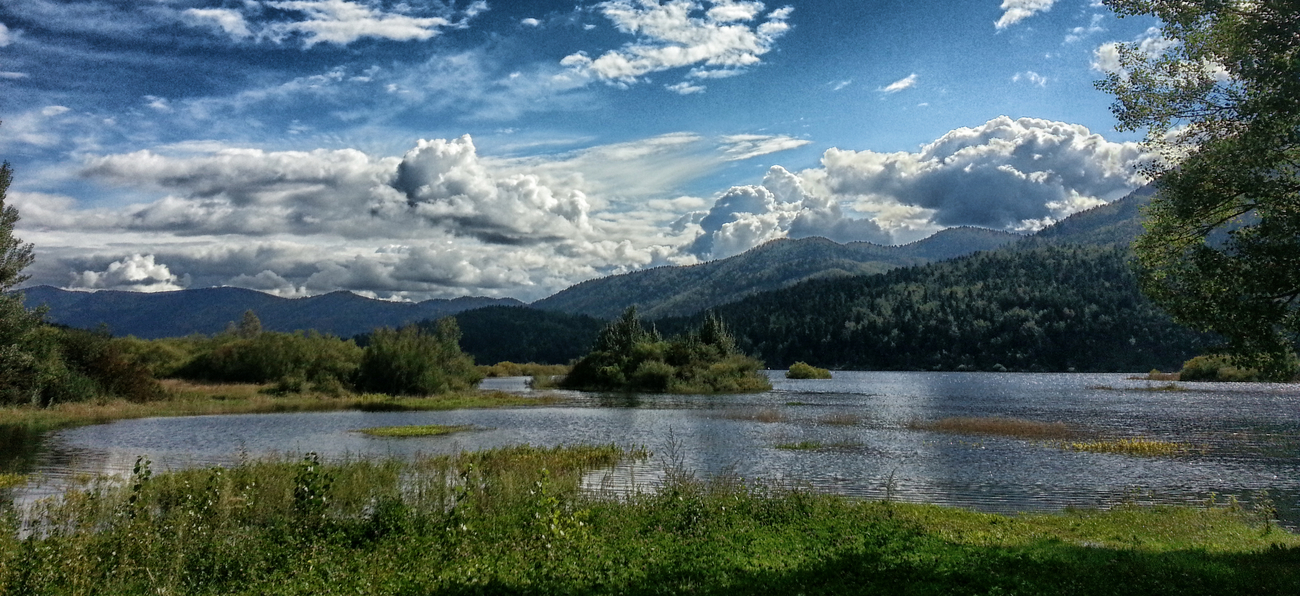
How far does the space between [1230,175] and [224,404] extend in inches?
3579

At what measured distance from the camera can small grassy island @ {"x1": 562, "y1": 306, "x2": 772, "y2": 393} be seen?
128 m

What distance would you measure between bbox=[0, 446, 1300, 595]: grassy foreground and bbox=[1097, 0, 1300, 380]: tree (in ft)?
19.6

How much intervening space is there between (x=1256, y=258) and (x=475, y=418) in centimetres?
6553

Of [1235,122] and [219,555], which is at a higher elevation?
[1235,122]

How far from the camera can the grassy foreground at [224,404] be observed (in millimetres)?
63906

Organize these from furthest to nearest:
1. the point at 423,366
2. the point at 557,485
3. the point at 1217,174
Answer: the point at 423,366 < the point at 557,485 < the point at 1217,174

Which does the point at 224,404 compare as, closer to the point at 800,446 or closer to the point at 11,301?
the point at 11,301

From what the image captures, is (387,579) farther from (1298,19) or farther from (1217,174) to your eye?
(1298,19)

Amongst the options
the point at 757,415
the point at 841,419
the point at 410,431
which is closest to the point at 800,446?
the point at 841,419

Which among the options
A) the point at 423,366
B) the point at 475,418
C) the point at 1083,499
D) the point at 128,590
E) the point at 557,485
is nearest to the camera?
the point at 128,590

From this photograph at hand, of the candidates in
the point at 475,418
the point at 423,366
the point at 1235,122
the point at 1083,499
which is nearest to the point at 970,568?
the point at 1235,122

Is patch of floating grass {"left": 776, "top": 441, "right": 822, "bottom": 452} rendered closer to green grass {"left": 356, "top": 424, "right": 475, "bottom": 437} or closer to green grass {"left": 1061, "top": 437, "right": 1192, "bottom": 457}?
green grass {"left": 1061, "top": 437, "right": 1192, "bottom": 457}

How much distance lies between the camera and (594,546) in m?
18.4

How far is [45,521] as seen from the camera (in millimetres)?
22922
